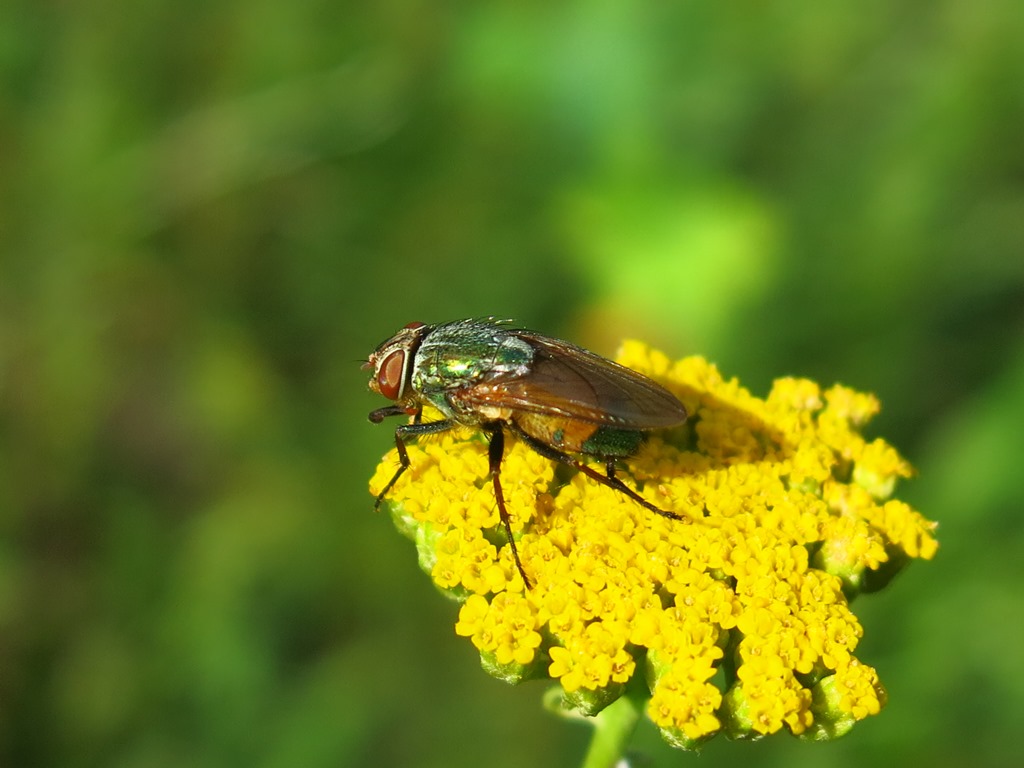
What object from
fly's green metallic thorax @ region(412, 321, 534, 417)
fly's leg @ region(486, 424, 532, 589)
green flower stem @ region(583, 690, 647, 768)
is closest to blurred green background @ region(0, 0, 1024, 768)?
green flower stem @ region(583, 690, 647, 768)

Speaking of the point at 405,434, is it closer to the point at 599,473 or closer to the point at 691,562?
the point at 599,473

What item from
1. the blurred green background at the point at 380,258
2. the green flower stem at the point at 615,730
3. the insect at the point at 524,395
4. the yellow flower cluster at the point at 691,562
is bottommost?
the green flower stem at the point at 615,730

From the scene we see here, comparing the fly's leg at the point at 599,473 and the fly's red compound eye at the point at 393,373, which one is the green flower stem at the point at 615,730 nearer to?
the fly's leg at the point at 599,473

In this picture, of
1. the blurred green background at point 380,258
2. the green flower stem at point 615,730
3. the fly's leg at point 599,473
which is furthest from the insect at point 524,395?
the blurred green background at point 380,258

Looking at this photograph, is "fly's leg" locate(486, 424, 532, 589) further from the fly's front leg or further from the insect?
the fly's front leg

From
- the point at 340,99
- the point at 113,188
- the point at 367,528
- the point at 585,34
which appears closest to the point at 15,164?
the point at 113,188
